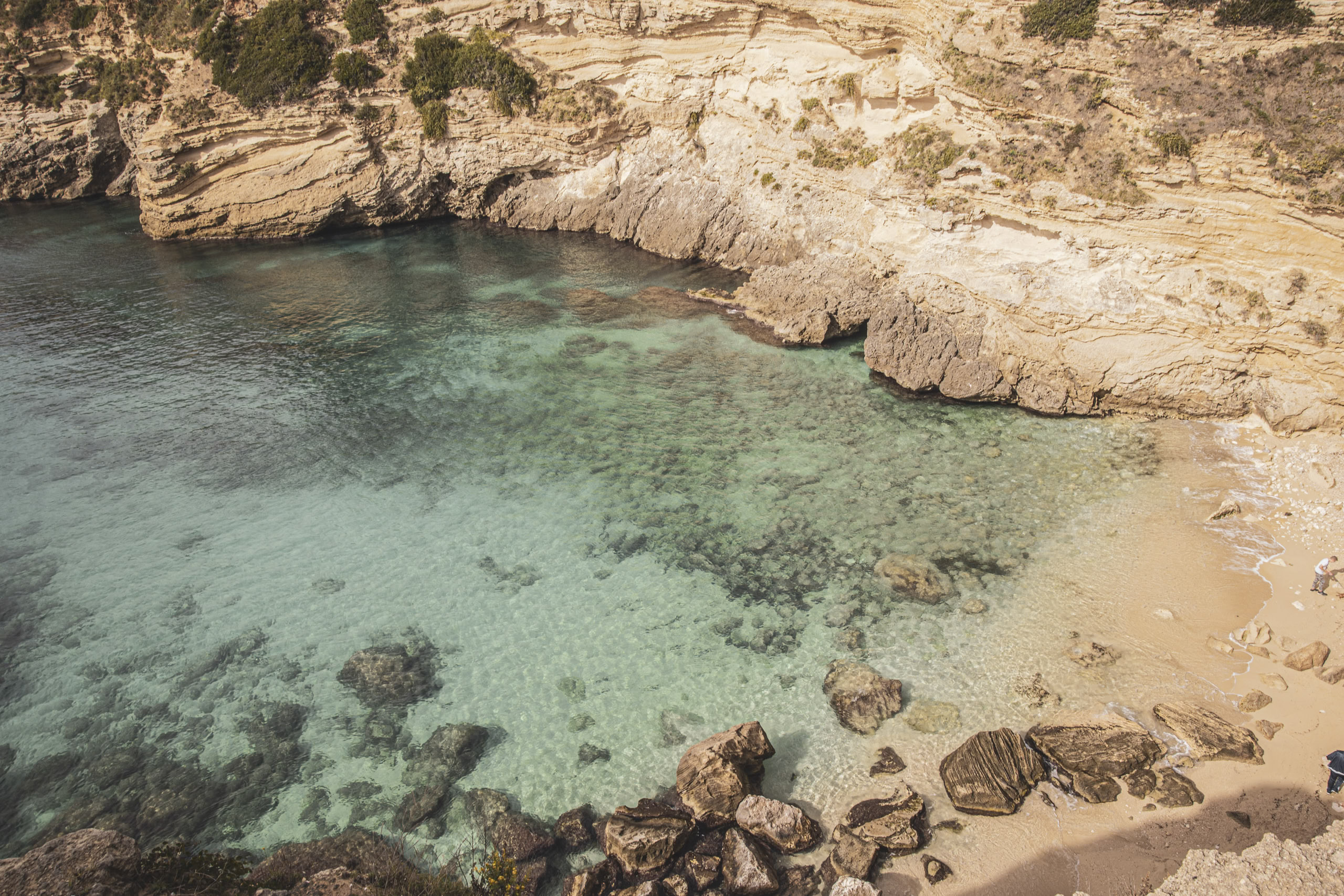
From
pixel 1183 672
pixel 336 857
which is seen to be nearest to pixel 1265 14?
pixel 1183 672

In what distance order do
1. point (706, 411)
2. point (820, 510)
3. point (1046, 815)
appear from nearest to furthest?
point (1046, 815) < point (820, 510) < point (706, 411)

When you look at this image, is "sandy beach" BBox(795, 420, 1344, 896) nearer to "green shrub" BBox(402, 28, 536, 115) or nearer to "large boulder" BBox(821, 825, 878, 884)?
"large boulder" BBox(821, 825, 878, 884)

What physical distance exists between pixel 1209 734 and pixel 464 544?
15.3m

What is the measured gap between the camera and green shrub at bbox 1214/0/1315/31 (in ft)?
57.2

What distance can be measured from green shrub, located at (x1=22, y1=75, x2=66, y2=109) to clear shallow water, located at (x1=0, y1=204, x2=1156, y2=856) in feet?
80.5

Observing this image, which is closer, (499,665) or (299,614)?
(499,665)

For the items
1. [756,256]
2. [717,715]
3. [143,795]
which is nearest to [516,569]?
[717,715]

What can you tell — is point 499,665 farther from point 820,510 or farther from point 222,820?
point 820,510

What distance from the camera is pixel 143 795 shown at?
37.3ft

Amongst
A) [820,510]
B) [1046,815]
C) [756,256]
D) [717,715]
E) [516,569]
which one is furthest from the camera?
[756,256]

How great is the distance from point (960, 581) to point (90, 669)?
18.3m

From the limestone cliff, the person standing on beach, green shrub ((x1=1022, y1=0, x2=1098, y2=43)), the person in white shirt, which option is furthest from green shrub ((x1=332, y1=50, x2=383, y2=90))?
the person standing on beach

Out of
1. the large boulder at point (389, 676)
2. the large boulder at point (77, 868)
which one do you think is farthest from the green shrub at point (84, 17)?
the large boulder at point (77, 868)

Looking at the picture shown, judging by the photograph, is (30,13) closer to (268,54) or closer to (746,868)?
(268,54)
